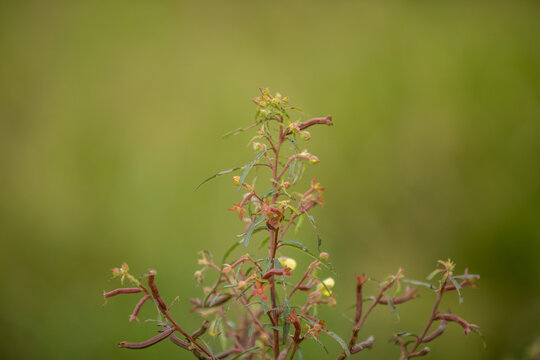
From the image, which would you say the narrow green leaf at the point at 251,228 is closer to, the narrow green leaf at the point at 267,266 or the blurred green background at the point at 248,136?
the narrow green leaf at the point at 267,266

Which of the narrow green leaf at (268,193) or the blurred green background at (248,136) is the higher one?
the blurred green background at (248,136)

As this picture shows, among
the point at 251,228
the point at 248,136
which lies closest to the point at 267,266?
the point at 251,228

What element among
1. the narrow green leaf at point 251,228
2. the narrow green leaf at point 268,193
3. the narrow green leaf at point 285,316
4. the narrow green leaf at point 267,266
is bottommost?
the narrow green leaf at point 285,316

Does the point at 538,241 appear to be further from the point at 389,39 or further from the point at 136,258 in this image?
the point at 136,258

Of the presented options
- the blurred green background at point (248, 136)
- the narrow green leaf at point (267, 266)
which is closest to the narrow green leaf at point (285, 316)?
the narrow green leaf at point (267, 266)

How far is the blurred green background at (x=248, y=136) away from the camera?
1231 millimetres

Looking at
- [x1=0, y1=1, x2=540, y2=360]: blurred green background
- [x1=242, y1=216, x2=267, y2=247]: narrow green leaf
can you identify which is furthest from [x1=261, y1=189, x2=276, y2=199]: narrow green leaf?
[x1=0, y1=1, x2=540, y2=360]: blurred green background

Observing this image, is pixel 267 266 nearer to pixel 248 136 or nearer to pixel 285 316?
pixel 285 316

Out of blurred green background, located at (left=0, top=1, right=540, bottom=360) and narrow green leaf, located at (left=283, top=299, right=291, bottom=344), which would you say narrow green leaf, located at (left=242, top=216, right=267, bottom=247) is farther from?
blurred green background, located at (left=0, top=1, right=540, bottom=360)

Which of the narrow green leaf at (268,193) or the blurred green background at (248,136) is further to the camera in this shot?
the blurred green background at (248,136)

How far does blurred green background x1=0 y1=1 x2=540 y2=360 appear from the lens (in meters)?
1.23

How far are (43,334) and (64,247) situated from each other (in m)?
0.26

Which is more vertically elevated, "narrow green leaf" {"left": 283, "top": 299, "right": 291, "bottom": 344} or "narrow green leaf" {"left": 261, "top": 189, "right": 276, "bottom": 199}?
"narrow green leaf" {"left": 261, "top": 189, "right": 276, "bottom": 199}

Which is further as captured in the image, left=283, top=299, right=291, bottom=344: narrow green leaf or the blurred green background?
the blurred green background
